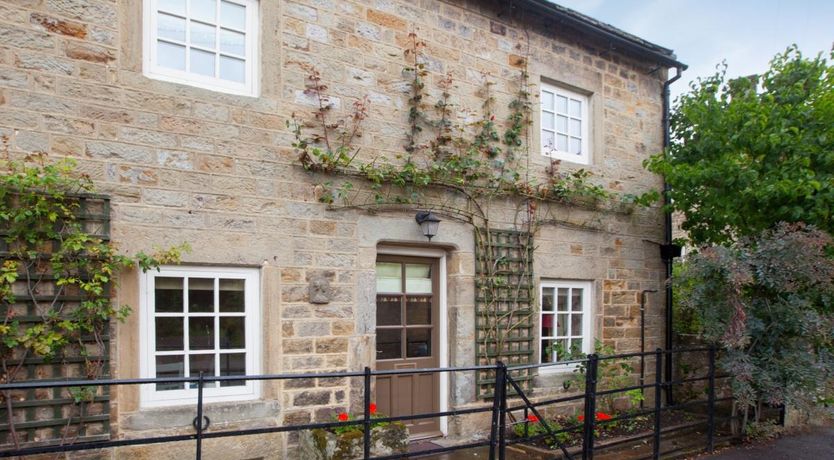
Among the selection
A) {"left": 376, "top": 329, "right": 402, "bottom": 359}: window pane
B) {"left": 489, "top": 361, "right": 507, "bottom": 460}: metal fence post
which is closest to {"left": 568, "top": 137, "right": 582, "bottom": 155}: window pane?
{"left": 376, "top": 329, "right": 402, "bottom": 359}: window pane

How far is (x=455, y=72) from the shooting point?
6.80 metres

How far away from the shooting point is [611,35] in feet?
26.4

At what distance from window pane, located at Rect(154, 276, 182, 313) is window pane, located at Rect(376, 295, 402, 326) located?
2.01 m

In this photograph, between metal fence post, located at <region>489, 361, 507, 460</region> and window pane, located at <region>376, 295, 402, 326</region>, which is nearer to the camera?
metal fence post, located at <region>489, 361, 507, 460</region>

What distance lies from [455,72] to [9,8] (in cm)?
412

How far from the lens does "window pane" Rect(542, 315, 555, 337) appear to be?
7566 millimetres

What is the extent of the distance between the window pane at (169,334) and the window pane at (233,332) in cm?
35

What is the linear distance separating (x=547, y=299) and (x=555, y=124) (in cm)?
222

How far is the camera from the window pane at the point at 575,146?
7992 millimetres

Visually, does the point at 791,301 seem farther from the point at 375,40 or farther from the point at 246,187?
the point at 246,187

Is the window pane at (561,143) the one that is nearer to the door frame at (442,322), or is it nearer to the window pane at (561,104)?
the window pane at (561,104)

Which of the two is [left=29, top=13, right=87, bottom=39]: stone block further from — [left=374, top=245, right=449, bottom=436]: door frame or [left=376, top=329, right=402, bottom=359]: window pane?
[left=376, top=329, right=402, bottom=359]: window pane

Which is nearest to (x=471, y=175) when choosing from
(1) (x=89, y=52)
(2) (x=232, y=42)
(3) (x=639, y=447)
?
(2) (x=232, y=42)

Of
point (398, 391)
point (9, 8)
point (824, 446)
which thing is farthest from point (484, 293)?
point (9, 8)
